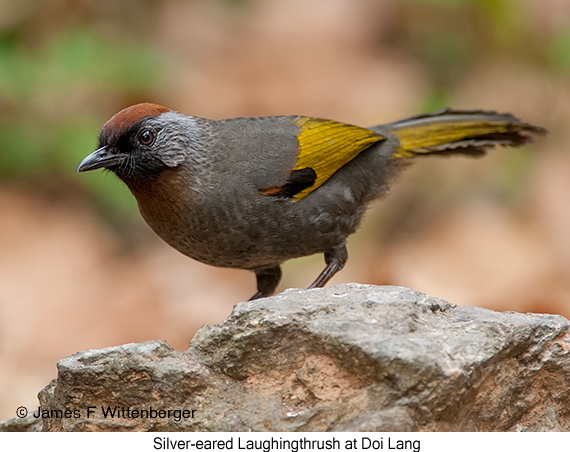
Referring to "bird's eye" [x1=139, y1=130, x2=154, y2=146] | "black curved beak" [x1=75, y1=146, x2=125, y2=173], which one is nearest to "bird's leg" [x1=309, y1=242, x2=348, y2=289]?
"bird's eye" [x1=139, y1=130, x2=154, y2=146]

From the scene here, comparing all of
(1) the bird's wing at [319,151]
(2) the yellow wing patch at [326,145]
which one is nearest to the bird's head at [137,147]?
(1) the bird's wing at [319,151]

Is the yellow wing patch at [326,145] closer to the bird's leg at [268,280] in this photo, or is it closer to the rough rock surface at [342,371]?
the bird's leg at [268,280]

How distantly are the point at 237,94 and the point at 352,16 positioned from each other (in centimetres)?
243

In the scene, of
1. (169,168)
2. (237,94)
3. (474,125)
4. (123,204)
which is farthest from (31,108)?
(474,125)

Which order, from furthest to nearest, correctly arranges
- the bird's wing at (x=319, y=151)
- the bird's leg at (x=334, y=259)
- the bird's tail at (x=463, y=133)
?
the bird's tail at (x=463, y=133), the bird's leg at (x=334, y=259), the bird's wing at (x=319, y=151)

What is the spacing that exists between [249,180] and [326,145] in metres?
0.68

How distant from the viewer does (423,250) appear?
309 inches

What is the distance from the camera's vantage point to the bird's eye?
483cm

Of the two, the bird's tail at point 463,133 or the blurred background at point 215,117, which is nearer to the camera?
the bird's tail at point 463,133

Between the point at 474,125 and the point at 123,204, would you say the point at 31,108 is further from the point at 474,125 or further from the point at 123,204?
the point at 474,125

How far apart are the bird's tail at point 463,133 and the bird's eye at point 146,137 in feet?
5.82

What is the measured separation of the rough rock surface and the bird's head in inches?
59.0

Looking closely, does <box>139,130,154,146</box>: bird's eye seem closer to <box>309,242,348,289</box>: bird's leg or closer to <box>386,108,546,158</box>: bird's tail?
<box>309,242,348,289</box>: bird's leg

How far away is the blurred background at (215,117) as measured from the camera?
23.0ft
